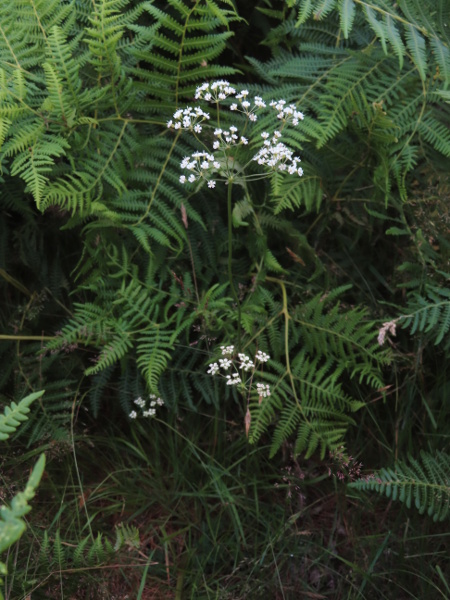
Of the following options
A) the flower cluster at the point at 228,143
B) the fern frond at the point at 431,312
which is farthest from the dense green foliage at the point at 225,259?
the flower cluster at the point at 228,143

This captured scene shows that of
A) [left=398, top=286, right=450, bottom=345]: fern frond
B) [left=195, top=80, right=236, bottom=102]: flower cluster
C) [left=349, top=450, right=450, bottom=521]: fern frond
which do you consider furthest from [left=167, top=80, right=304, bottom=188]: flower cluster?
[left=349, top=450, right=450, bottom=521]: fern frond

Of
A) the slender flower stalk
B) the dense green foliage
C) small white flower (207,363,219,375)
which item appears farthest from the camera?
the dense green foliage

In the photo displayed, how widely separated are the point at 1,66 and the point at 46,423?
128cm

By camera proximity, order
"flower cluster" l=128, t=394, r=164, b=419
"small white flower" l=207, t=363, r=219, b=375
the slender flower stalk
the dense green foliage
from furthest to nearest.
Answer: "flower cluster" l=128, t=394, r=164, b=419 → the dense green foliage → "small white flower" l=207, t=363, r=219, b=375 → the slender flower stalk

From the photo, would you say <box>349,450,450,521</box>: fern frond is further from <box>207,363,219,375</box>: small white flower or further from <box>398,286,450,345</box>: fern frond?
<box>207,363,219,375</box>: small white flower

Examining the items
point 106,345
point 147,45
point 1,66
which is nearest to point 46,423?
point 106,345

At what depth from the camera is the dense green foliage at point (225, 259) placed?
2148 millimetres

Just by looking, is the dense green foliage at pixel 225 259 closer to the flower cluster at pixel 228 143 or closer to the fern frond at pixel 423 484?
the fern frond at pixel 423 484

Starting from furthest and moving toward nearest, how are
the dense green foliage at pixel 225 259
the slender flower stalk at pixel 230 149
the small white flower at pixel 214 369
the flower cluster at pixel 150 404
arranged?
1. the flower cluster at pixel 150 404
2. the dense green foliage at pixel 225 259
3. the small white flower at pixel 214 369
4. the slender flower stalk at pixel 230 149

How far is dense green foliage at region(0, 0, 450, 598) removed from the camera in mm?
2148

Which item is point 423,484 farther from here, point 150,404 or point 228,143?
point 228,143

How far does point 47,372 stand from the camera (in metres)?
2.59

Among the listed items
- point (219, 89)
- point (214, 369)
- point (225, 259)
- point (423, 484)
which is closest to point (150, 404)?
point (214, 369)

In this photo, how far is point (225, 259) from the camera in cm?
253
